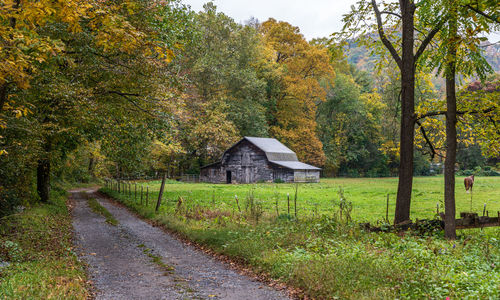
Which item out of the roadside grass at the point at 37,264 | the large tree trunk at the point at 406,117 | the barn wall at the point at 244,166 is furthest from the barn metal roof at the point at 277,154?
the roadside grass at the point at 37,264

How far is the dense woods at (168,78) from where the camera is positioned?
25.3 ft

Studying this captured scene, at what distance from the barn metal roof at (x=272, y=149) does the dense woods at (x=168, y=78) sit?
9.71 ft

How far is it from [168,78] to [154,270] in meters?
7.91

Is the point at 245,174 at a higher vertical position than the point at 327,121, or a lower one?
lower

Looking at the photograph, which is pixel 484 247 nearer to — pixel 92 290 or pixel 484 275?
pixel 484 275

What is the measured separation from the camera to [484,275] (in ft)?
21.1

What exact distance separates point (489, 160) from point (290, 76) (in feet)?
135

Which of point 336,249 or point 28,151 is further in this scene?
point 28,151

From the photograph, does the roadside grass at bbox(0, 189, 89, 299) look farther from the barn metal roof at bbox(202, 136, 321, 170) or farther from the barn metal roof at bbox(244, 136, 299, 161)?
the barn metal roof at bbox(244, 136, 299, 161)

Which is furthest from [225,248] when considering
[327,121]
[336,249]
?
[327,121]

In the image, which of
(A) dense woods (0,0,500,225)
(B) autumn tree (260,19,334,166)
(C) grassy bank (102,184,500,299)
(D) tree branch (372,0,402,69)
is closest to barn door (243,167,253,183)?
(A) dense woods (0,0,500,225)

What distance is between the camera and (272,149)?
47500 mm

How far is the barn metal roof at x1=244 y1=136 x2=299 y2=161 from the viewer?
1822 inches

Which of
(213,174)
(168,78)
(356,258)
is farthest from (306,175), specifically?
(356,258)
